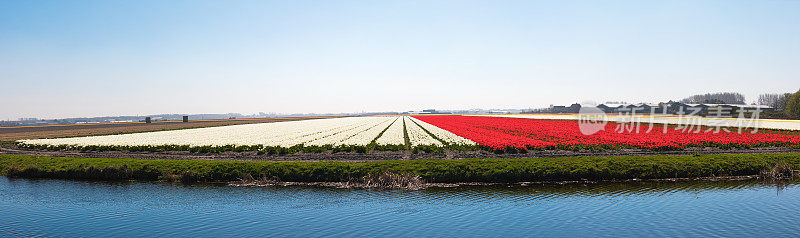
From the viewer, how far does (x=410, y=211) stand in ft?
53.4

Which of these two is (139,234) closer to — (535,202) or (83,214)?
(83,214)

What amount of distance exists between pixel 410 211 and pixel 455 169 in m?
7.41

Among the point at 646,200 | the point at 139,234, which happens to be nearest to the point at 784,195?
the point at 646,200

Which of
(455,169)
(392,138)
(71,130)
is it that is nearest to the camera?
(455,169)

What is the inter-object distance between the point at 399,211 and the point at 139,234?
8.48 metres

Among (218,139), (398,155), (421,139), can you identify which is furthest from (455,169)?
(218,139)

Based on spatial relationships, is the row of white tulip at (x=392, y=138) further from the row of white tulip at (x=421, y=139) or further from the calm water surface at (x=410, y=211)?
the calm water surface at (x=410, y=211)

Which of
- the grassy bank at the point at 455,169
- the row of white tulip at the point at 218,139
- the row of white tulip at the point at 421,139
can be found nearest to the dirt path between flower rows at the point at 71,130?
the row of white tulip at the point at 218,139

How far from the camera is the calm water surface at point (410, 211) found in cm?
1363

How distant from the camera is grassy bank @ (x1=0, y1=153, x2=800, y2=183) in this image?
23.0 meters

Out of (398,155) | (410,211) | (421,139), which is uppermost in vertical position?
(421,139)

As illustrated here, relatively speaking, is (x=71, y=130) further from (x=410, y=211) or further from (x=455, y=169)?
(x=410, y=211)

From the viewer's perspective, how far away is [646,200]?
17.9 metres

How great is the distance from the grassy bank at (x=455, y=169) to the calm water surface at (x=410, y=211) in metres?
1.55
